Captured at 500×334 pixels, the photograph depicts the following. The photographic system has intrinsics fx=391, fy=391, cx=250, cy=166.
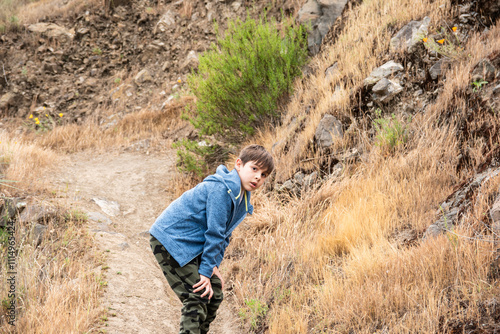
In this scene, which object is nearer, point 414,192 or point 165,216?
point 165,216

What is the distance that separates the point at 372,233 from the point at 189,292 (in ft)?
5.77

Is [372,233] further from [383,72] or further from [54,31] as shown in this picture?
[54,31]

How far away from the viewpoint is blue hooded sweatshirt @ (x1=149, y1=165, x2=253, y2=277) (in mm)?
2580

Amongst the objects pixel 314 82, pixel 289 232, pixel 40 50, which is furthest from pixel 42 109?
pixel 289 232

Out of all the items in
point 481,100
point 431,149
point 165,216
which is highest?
point 165,216

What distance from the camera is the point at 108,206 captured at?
5.91 metres

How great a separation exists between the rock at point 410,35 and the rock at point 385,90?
2.10 feet

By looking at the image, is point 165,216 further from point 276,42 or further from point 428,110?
point 276,42

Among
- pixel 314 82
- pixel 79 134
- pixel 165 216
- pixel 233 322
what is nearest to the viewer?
pixel 165 216

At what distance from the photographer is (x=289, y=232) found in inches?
168

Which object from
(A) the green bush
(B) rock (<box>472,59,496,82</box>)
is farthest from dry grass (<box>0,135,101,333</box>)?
(B) rock (<box>472,59,496,82</box>)

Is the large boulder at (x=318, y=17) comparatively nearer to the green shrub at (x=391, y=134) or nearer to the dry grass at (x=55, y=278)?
the green shrub at (x=391, y=134)

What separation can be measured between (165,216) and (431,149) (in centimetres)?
288

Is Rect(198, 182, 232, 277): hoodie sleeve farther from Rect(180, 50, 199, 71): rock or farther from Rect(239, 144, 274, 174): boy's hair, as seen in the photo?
Rect(180, 50, 199, 71): rock
